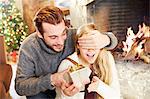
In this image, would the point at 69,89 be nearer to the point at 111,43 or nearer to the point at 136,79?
the point at 111,43

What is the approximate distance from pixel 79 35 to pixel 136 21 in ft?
1.53

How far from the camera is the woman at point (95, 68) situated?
154cm

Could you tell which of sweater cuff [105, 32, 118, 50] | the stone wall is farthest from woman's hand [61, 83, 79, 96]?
the stone wall

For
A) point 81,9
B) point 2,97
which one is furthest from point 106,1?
point 2,97

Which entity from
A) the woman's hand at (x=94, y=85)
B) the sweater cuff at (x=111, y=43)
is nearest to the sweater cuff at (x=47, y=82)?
the woman's hand at (x=94, y=85)

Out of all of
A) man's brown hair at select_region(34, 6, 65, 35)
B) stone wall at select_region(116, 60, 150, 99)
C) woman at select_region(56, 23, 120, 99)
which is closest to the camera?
man's brown hair at select_region(34, 6, 65, 35)

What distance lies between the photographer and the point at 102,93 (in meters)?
1.56

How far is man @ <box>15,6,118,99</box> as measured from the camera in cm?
146

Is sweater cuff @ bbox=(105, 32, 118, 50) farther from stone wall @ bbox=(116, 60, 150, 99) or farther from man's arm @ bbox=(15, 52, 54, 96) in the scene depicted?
man's arm @ bbox=(15, 52, 54, 96)

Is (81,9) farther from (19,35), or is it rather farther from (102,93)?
(102,93)

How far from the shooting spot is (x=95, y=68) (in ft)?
5.14

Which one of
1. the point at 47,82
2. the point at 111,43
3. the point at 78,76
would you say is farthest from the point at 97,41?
the point at 47,82

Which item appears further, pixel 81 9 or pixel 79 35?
pixel 81 9

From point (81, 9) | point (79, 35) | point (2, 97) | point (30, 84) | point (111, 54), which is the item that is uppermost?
point (81, 9)
